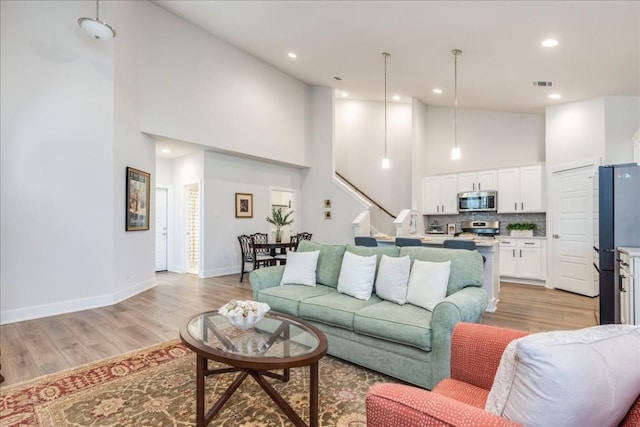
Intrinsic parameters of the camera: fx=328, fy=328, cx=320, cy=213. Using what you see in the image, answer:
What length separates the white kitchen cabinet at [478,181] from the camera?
21.6 ft

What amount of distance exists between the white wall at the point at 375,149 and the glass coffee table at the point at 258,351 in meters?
6.88

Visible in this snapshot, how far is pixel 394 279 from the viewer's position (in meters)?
2.85

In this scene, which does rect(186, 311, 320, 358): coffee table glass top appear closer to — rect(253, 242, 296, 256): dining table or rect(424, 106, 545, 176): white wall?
rect(253, 242, 296, 256): dining table

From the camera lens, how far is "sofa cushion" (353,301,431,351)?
2201 mm

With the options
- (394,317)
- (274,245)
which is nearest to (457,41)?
(394,317)

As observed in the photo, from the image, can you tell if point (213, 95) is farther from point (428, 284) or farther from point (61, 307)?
point (428, 284)

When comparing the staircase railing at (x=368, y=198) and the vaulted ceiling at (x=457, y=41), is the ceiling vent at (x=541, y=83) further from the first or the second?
the staircase railing at (x=368, y=198)

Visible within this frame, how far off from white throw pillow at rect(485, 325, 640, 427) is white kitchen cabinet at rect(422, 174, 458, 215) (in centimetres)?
652

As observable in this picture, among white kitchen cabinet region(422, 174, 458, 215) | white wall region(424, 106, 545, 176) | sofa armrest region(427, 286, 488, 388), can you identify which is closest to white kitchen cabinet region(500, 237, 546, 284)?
white kitchen cabinet region(422, 174, 458, 215)

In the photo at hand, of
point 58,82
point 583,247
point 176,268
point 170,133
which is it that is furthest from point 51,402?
point 583,247

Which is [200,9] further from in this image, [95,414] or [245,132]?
[95,414]

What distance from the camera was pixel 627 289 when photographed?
9.70ft

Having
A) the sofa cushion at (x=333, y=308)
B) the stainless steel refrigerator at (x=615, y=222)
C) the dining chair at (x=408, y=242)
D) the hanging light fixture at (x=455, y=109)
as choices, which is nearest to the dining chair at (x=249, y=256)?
the dining chair at (x=408, y=242)

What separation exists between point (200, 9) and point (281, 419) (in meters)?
5.90
